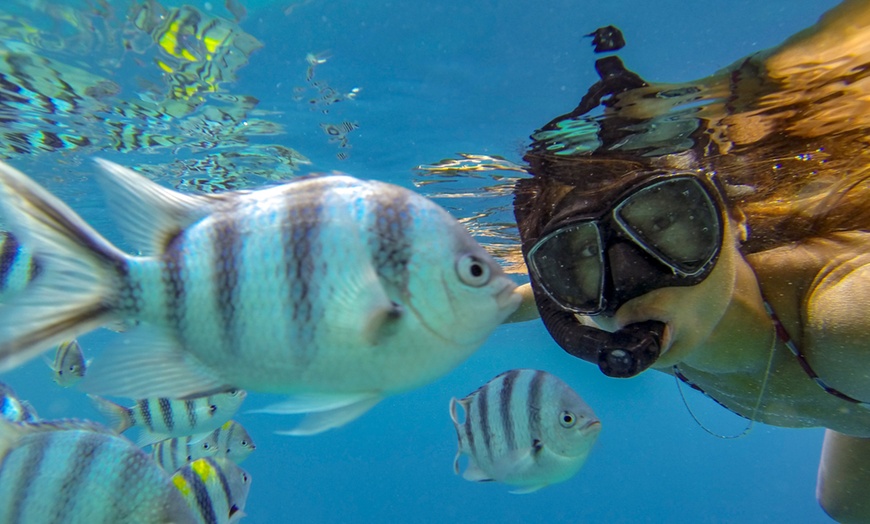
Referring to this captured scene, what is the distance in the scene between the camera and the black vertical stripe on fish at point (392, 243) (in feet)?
4.24

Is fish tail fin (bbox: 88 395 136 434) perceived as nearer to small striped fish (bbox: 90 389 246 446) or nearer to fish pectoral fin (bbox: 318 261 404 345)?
small striped fish (bbox: 90 389 246 446)

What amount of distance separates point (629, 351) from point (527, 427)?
2249 millimetres

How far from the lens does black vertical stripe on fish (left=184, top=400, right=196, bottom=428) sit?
5.44 m

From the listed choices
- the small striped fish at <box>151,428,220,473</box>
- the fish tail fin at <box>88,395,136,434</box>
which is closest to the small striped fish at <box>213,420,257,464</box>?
the small striped fish at <box>151,428,220,473</box>

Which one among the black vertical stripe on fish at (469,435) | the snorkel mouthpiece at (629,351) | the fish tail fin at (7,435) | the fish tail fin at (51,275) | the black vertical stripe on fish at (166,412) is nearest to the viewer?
the fish tail fin at (51,275)

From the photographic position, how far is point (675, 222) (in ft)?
9.82

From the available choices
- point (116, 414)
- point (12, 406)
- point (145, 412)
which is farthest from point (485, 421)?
point (116, 414)

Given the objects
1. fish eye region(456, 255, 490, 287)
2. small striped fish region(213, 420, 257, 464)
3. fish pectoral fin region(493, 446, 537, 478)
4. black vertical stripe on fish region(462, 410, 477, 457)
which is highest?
fish eye region(456, 255, 490, 287)

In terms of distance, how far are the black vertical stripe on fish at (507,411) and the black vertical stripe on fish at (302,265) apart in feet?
10.9

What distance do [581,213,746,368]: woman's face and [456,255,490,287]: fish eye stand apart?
5.63ft

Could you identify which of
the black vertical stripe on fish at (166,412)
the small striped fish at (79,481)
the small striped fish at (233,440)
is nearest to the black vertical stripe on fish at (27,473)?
the small striped fish at (79,481)

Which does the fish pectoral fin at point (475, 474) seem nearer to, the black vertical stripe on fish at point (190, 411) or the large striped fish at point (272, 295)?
the black vertical stripe on fish at point (190, 411)

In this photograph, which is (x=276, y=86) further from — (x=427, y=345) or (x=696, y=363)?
(x=427, y=345)

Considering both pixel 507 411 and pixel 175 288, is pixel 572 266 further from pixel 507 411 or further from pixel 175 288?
pixel 175 288
